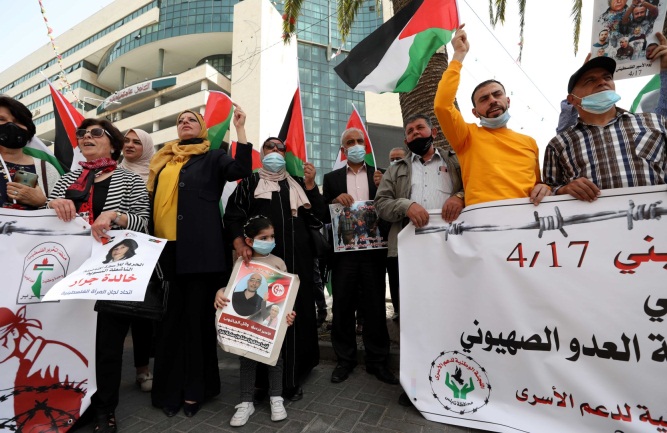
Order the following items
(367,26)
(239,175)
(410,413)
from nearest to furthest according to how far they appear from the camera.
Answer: (410,413) → (239,175) → (367,26)

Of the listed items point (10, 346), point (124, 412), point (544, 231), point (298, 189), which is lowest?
point (124, 412)

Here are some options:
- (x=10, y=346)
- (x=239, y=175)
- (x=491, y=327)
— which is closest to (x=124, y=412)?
(x=10, y=346)

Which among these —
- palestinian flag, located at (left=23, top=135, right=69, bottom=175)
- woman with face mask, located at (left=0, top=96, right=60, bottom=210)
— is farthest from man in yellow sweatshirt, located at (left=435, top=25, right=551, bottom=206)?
palestinian flag, located at (left=23, top=135, right=69, bottom=175)

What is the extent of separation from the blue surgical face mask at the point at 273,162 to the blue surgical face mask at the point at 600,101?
207 centimetres

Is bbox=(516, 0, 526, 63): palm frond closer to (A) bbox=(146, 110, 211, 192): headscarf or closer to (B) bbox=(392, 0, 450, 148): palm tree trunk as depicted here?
(B) bbox=(392, 0, 450, 148): palm tree trunk

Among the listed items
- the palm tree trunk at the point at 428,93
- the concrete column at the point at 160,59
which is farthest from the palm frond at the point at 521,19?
the concrete column at the point at 160,59

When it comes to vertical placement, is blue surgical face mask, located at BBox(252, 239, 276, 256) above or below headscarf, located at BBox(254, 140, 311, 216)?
below

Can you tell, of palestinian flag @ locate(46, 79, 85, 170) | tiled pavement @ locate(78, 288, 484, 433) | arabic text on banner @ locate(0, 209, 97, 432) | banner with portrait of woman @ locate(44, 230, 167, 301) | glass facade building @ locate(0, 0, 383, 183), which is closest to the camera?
banner with portrait of woman @ locate(44, 230, 167, 301)

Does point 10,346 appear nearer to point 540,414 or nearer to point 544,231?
point 540,414

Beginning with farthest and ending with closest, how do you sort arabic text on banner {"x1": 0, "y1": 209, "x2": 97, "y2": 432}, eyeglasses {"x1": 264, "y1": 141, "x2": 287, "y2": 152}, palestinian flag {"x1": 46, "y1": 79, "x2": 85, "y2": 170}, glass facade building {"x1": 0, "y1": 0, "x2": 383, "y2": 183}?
glass facade building {"x1": 0, "y1": 0, "x2": 383, "y2": 183} < palestinian flag {"x1": 46, "y1": 79, "x2": 85, "y2": 170} < eyeglasses {"x1": 264, "y1": 141, "x2": 287, "y2": 152} < arabic text on banner {"x1": 0, "y1": 209, "x2": 97, "y2": 432}

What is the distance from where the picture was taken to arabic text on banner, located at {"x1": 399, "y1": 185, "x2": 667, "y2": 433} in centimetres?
164

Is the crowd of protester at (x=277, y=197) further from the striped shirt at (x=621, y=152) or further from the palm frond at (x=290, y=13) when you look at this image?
the palm frond at (x=290, y=13)

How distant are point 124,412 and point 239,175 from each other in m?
1.84

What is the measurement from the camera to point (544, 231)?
6.37 ft
